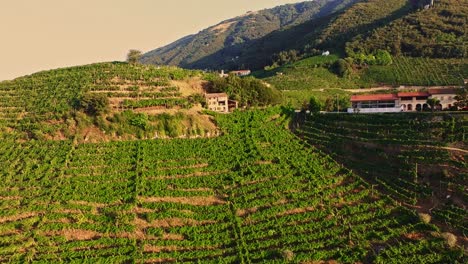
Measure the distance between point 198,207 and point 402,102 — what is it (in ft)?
118

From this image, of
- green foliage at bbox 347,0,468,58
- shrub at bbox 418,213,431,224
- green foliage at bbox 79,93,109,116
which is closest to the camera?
shrub at bbox 418,213,431,224

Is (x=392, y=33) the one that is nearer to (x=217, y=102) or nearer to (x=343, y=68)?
(x=343, y=68)

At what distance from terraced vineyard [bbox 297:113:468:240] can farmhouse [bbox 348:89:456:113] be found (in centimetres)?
585

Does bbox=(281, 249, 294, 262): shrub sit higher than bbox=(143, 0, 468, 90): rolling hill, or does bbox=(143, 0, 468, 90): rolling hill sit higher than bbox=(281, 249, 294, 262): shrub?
bbox=(143, 0, 468, 90): rolling hill

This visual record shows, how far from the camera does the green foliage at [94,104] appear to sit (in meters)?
56.4

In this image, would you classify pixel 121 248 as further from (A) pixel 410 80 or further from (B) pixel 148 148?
(A) pixel 410 80

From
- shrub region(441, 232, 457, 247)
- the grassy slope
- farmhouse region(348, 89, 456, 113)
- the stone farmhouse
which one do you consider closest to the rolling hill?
farmhouse region(348, 89, 456, 113)

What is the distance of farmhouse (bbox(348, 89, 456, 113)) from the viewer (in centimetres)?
5781

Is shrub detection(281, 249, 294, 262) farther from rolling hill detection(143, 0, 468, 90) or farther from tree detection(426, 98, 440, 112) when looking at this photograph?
rolling hill detection(143, 0, 468, 90)

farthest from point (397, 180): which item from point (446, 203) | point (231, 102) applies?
point (231, 102)

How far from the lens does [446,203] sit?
4047cm

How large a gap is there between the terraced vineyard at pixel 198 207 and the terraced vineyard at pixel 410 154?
234 centimetres

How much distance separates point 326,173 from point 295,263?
46.3ft

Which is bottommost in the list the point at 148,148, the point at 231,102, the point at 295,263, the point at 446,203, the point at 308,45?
the point at 295,263
